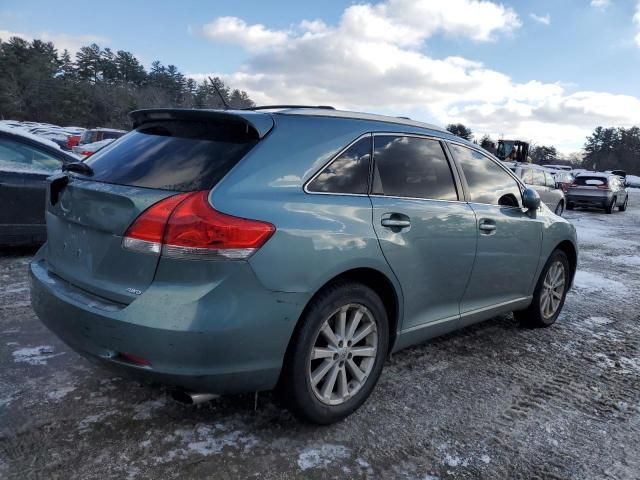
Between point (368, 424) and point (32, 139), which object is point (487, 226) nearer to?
point (368, 424)

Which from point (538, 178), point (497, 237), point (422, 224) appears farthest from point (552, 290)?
point (538, 178)

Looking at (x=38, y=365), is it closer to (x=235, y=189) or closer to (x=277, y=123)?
(x=235, y=189)

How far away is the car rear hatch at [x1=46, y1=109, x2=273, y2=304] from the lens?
2318 millimetres

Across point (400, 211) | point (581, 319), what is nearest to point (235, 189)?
point (400, 211)

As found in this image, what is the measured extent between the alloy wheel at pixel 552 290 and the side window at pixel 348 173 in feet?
7.96

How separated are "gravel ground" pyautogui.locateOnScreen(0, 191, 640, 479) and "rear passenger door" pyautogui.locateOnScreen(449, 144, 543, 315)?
19.7 inches

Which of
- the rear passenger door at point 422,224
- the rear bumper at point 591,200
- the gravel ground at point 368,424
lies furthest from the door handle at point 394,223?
the rear bumper at point 591,200

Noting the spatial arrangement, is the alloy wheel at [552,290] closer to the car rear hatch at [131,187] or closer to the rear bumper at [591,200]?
the car rear hatch at [131,187]

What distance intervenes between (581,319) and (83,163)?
4.59 meters

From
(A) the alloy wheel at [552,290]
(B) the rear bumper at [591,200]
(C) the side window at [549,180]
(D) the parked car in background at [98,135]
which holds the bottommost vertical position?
(A) the alloy wheel at [552,290]

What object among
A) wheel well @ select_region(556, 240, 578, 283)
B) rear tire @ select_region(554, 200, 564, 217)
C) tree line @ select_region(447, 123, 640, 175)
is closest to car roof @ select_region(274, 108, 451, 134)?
wheel well @ select_region(556, 240, 578, 283)

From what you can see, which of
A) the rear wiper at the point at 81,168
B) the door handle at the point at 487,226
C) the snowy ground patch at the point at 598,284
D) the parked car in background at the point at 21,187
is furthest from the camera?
the snowy ground patch at the point at 598,284

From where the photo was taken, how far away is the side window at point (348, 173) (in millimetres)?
2648

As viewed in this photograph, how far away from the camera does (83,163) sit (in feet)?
9.39
